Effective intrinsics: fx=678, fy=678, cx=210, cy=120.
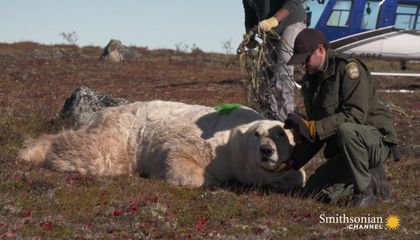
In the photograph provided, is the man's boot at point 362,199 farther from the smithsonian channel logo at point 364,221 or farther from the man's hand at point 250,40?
the man's hand at point 250,40

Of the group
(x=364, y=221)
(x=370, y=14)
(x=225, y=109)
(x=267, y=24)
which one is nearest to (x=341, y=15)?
(x=370, y=14)

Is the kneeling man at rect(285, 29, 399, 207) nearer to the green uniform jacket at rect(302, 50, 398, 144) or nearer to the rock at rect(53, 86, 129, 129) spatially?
the green uniform jacket at rect(302, 50, 398, 144)

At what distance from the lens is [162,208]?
604 centimetres

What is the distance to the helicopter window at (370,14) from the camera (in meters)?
23.7

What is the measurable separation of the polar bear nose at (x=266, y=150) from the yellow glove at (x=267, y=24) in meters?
2.18

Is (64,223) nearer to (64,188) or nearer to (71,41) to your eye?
(64,188)

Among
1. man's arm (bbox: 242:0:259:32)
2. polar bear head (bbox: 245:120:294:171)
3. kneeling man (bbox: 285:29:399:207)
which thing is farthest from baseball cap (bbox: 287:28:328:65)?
man's arm (bbox: 242:0:259:32)

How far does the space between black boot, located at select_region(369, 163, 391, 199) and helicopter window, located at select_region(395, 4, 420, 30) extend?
59.6 ft

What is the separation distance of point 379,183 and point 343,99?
3.40 feet

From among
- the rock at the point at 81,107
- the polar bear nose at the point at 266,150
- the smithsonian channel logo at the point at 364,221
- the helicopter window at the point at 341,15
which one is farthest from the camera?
the helicopter window at the point at 341,15

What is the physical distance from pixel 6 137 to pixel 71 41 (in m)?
37.0

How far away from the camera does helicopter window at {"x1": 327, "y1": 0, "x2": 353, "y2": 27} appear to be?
23500mm

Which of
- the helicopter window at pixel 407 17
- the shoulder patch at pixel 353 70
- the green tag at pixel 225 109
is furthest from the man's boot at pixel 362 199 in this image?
the helicopter window at pixel 407 17

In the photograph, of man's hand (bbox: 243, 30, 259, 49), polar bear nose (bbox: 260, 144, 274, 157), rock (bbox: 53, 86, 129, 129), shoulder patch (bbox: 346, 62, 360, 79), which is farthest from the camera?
rock (bbox: 53, 86, 129, 129)
